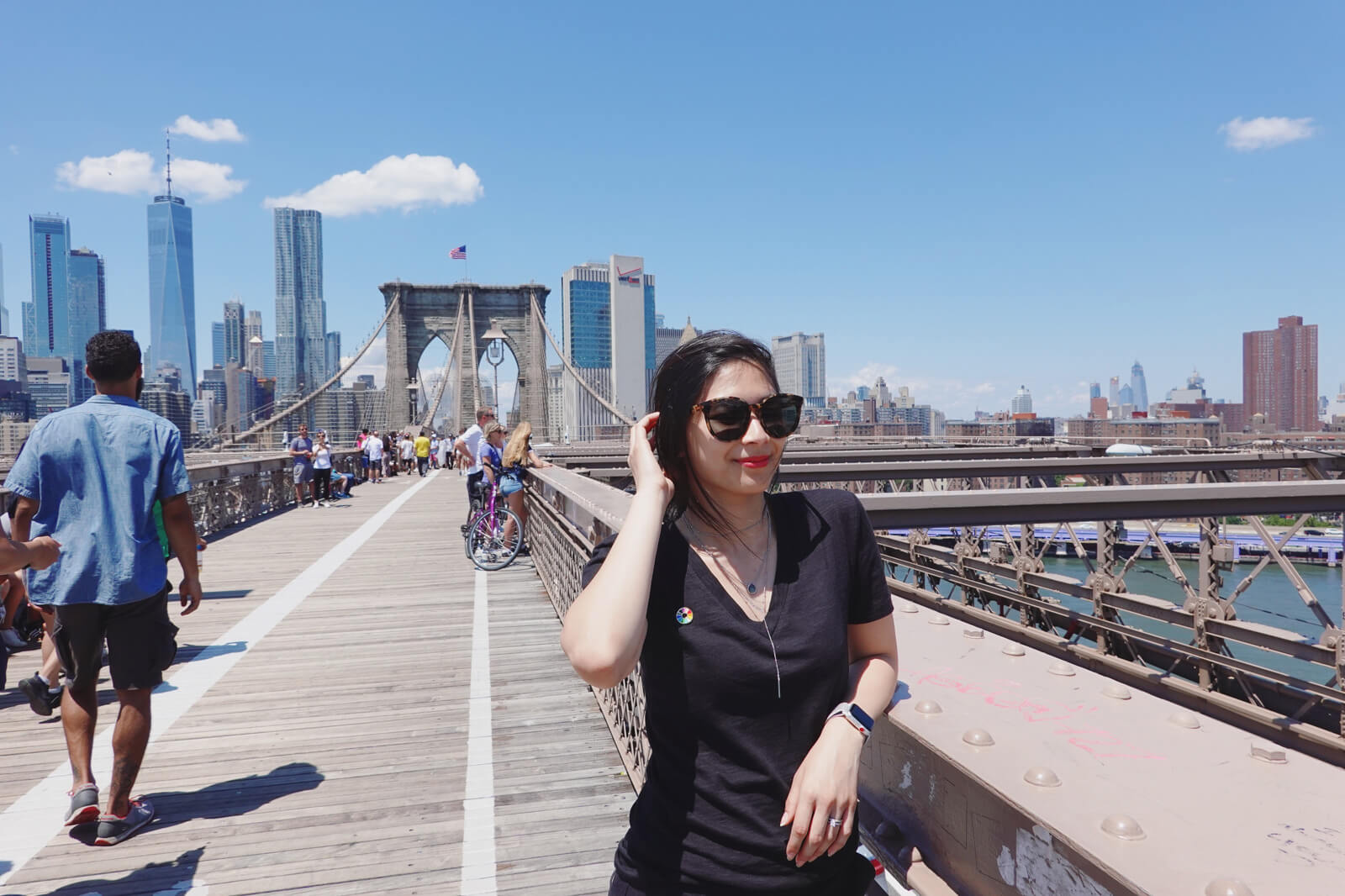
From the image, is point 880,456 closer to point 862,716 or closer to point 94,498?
point 94,498

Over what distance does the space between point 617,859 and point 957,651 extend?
2.27 feet

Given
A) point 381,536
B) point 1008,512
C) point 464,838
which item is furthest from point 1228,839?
point 381,536

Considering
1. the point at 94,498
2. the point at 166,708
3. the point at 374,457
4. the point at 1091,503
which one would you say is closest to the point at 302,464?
the point at 374,457

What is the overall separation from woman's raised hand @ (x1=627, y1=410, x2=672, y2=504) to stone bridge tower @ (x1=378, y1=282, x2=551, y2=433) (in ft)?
179

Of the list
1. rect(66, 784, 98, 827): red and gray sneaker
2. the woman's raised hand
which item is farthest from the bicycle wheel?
the woman's raised hand

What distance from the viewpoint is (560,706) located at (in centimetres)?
455

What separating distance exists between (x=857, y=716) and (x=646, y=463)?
518mm

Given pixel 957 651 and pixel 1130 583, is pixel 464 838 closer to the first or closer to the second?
pixel 957 651

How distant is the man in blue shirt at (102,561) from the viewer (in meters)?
3.10

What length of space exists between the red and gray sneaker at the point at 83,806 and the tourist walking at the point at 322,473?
44.7ft

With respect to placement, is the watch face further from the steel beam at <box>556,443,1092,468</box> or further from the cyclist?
the cyclist

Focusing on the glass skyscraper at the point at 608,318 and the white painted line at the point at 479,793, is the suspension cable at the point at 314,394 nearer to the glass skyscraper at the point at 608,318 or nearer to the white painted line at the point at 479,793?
the white painted line at the point at 479,793

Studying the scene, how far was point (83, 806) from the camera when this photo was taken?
3.12m

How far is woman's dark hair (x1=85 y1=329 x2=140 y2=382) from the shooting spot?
3.25 m
